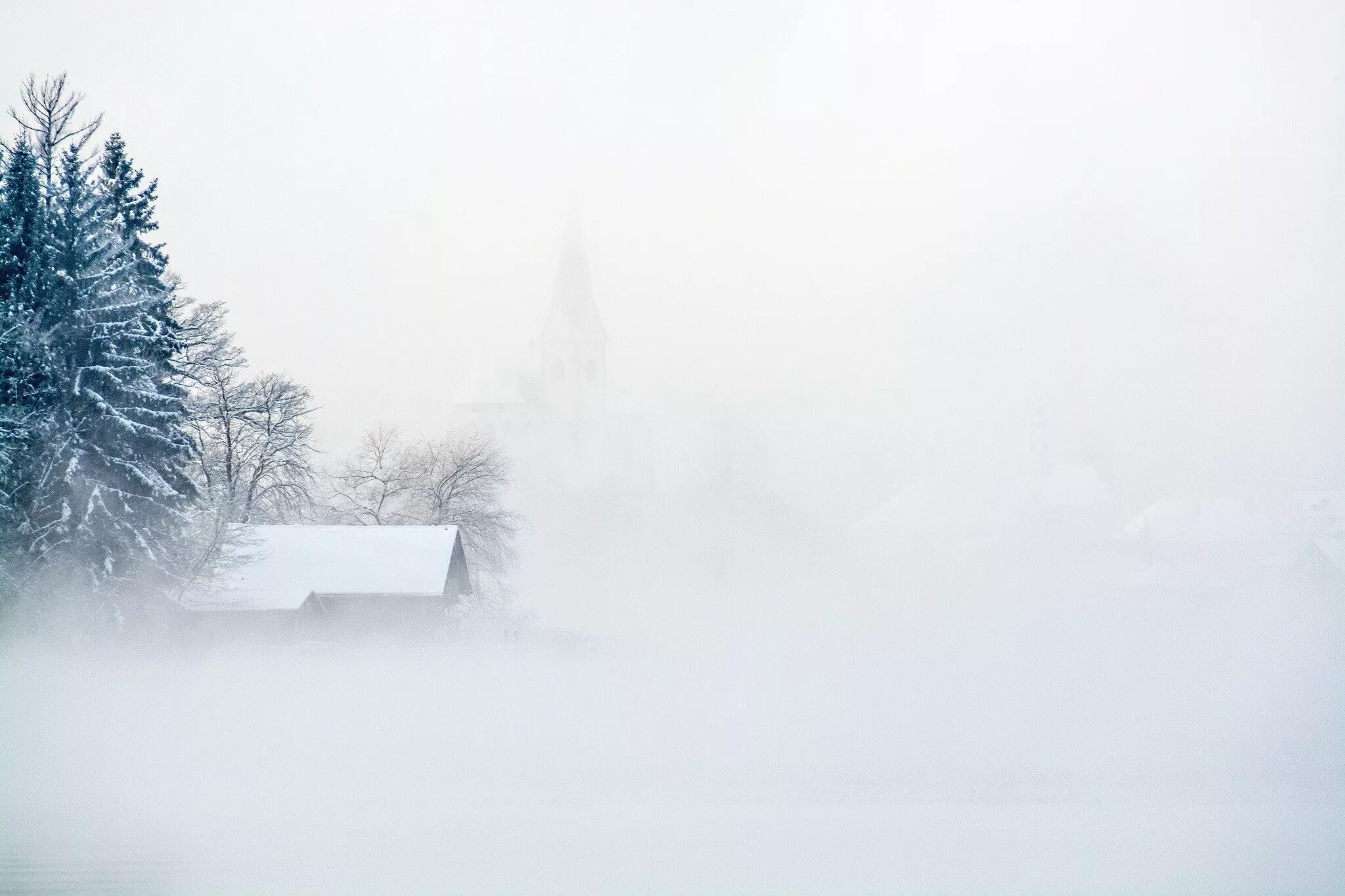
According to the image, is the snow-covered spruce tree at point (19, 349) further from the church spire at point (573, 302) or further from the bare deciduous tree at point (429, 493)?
the church spire at point (573, 302)

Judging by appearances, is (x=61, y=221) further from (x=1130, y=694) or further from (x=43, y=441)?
(x=1130, y=694)

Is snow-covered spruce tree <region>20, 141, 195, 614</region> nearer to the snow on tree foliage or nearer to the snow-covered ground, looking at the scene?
the snow on tree foliage

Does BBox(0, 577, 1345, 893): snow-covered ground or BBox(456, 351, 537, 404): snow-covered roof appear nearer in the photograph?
BBox(0, 577, 1345, 893): snow-covered ground

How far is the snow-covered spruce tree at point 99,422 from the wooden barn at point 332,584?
5118 mm

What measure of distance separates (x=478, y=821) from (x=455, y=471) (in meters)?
24.9

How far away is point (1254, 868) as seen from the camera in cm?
1466

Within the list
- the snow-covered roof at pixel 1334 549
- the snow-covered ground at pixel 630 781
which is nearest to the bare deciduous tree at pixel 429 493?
the snow-covered ground at pixel 630 781

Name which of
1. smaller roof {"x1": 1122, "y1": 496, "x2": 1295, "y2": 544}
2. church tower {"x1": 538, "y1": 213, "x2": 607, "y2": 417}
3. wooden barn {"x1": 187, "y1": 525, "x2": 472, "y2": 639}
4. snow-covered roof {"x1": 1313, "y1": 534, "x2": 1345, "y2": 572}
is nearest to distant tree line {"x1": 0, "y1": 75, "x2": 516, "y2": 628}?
wooden barn {"x1": 187, "y1": 525, "x2": 472, "y2": 639}

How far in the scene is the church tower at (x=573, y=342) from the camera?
83.2m

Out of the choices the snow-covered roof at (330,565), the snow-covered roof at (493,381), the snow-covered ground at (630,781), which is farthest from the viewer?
the snow-covered roof at (493,381)

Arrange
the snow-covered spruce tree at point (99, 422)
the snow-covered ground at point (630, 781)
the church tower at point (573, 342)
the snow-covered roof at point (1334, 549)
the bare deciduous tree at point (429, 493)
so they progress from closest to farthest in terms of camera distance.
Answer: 1. the snow-covered ground at point (630, 781)
2. the snow-covered spruce tree at point (99, 422)
3. the bare deciduous tree at point (429, 493)
4. the snow-covered roof at point (1334, 549)
5. the church tower at point (573, 342)

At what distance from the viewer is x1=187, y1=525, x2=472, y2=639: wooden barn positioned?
2552 cm

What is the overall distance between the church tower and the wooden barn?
174 feet

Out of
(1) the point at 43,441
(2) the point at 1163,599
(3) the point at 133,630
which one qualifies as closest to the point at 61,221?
(1) the point at 43,441
